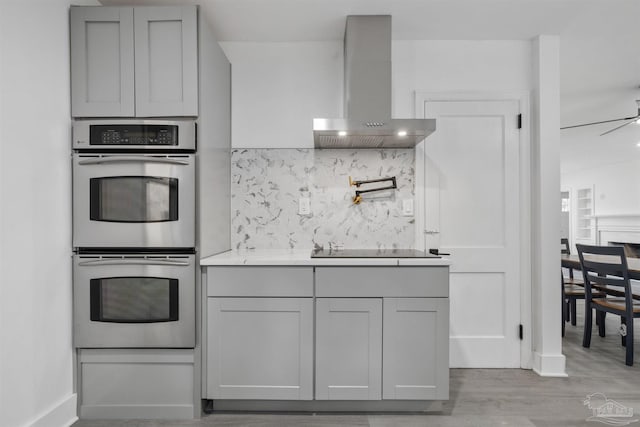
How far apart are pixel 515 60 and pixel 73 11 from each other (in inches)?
114

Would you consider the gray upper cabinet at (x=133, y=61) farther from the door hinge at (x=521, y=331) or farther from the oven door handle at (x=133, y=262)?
the door hinge at (x=521, y=331)

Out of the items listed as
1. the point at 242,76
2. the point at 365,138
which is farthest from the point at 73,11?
the point at 365,138

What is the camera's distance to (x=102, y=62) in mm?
2064

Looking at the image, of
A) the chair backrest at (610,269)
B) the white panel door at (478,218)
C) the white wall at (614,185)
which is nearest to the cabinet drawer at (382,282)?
the white panel door at (478,218)

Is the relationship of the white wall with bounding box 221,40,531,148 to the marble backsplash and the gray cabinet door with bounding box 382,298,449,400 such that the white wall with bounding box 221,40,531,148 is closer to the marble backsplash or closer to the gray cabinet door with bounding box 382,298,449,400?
the marble backsplash

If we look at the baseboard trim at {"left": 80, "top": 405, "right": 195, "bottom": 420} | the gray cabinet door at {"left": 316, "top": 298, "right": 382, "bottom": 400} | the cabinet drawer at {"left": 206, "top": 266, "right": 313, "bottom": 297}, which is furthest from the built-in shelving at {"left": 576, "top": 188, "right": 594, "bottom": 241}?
the baseboard trim at {"left": 80, "top": 405, "right": 195, "bottom": 420}

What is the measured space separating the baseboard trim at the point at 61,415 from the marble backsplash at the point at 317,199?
131 centimetres

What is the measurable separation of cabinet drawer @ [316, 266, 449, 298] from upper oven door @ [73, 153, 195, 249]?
2.62ft

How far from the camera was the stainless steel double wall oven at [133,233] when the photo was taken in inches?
80.4

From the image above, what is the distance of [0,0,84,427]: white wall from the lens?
1.66 meters

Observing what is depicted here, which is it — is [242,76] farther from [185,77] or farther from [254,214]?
[254,214]

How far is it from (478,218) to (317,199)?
3.96 ft

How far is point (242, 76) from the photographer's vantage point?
9.25 ft

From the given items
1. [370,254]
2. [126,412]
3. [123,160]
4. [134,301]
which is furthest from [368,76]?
[126,412]
